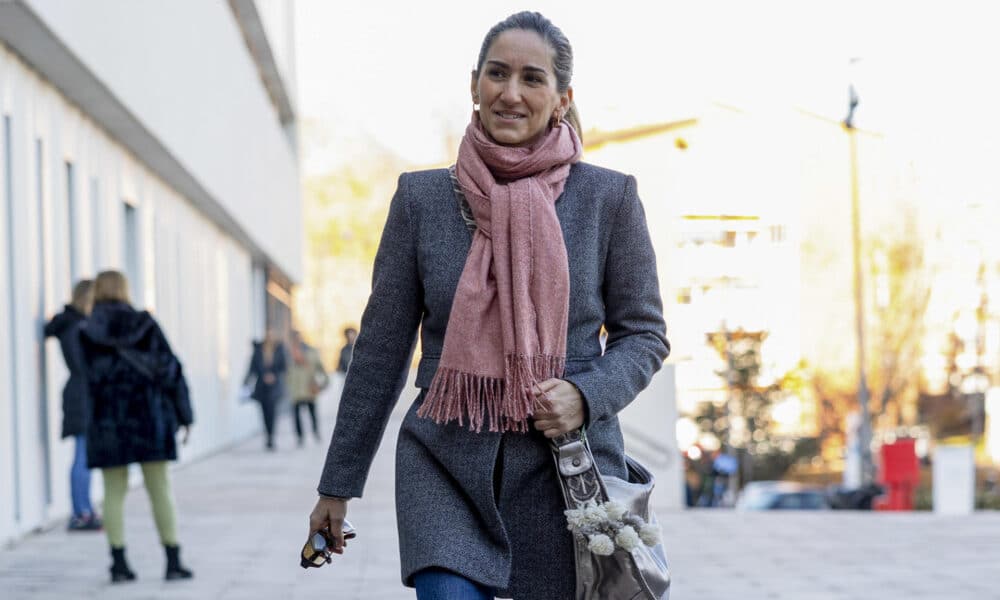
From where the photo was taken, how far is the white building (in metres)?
10.8

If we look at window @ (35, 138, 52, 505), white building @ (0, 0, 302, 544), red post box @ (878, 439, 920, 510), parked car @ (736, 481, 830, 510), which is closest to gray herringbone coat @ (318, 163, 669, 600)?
white building @ (0, 0, 302, 544)

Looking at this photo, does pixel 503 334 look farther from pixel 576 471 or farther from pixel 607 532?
pixel 607 532

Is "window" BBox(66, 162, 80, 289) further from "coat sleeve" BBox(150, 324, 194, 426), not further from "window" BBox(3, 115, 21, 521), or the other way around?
"coat sleeve" BBox(150, 324, 194, 426)

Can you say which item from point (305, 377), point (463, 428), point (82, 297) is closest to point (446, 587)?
point (463, 428)

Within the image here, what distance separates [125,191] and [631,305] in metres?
13.8

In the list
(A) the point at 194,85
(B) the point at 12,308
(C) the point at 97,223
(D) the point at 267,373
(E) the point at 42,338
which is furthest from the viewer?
(D) the point at 267,373

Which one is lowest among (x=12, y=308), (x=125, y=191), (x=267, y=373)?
(x=267, y=373)

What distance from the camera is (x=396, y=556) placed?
10.0m

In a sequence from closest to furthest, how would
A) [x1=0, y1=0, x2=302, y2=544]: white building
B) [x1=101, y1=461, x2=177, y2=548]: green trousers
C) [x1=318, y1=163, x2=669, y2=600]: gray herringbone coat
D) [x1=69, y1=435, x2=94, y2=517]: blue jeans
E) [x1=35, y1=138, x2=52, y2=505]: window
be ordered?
1. [x1=318, y1=163, x2=669, y2=600]: gray herringbone coat
2. [x1=101, y1=461, x2=177, y2=548]: green trousers
3. [x1=0, y1=0, x2=302, y2=544]: white building
4. [x1=69, y1=435, x2=94, y2=517]: blue jeans
5. [x1=35, y1=138, x2=52, y2=505]: window

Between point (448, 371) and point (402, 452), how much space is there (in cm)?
23

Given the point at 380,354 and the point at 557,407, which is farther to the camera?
the point at 380,354

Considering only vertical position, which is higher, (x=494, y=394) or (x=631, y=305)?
(x=631, y=305)

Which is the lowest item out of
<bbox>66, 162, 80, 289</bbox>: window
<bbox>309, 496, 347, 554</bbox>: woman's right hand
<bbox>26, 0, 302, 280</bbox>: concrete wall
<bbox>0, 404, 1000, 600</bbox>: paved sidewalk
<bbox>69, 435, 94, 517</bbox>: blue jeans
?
<bbox>0, 404, 1000, 600</bbox>: paved sidewalk

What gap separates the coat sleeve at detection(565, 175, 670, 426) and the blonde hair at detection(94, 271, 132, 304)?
19.3 feet
